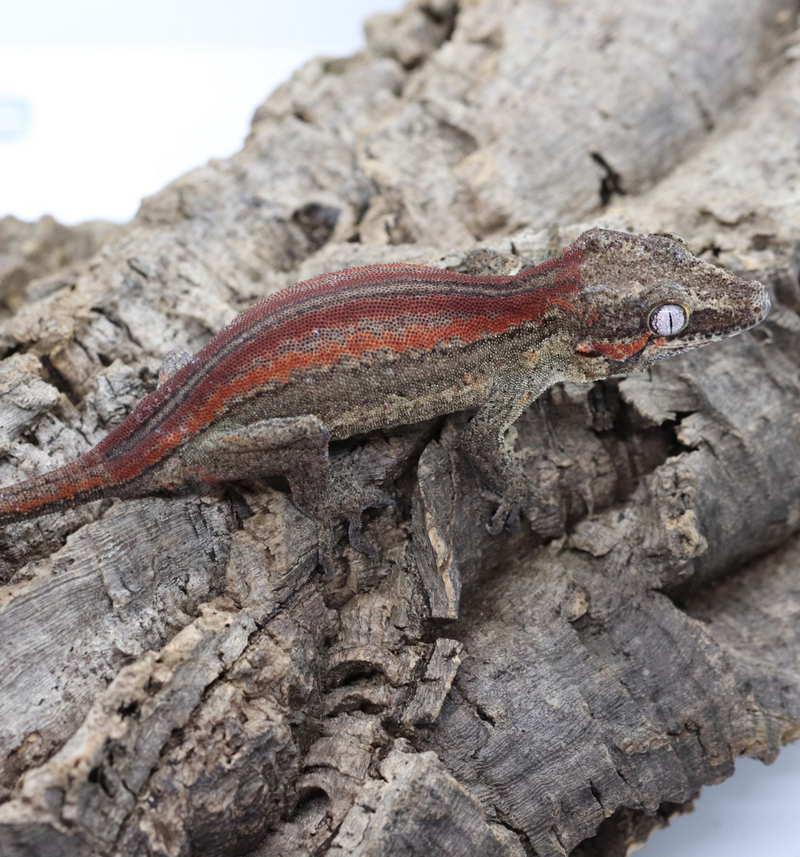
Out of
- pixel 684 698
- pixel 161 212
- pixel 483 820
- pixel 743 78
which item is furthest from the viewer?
pixel 743 78

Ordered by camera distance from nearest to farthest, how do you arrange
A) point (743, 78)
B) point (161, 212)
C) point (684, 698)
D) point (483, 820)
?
point (483, 820) → point (684, 698) → point (161, 212) → point (743, 78)

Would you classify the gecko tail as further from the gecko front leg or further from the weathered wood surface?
the gecko front leg

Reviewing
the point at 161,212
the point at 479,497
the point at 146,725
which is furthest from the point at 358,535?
the point at 161,212

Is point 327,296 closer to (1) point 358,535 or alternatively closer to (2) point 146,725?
(1) point 358,535

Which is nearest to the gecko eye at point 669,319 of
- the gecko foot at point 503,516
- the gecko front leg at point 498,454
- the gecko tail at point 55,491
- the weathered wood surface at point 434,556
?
the weathered wood surface at point 434,556

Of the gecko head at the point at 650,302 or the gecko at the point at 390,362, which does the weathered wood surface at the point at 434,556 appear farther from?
the gecko head at the point at 650,302

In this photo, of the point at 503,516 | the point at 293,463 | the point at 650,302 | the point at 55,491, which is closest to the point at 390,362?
the point at 293,463
